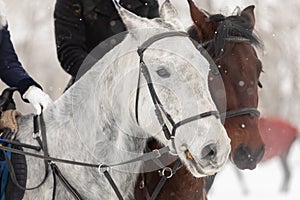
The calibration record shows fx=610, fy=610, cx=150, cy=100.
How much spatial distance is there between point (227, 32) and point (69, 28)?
103 cm

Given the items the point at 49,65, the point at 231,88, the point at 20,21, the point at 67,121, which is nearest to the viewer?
the point at 67,121

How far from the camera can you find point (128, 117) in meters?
2.76

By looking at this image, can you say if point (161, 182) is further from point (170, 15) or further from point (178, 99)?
point (170, 15)

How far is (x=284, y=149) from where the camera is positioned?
10609mm

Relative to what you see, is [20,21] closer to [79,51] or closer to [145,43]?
[79,51]

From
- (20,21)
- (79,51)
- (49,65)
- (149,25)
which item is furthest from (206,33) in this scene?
(20,21)

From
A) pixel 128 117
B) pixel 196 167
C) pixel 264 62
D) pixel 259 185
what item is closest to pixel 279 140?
pixel 259 185

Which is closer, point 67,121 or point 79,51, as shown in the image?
point 67,121

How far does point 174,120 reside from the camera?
2598 millimetres

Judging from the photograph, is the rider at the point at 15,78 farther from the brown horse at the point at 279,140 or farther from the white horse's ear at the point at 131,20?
the brown horse at the point at 279,140

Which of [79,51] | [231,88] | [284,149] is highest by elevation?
[79,51]

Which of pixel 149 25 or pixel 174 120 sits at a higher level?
pixel 149 25

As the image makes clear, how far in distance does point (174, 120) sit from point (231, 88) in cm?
122

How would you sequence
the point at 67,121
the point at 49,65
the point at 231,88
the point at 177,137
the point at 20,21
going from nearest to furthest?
the point at 177,137 → the point at 67,121 → the point at 231,88 → the point at 49,65 → the point at 20,21
